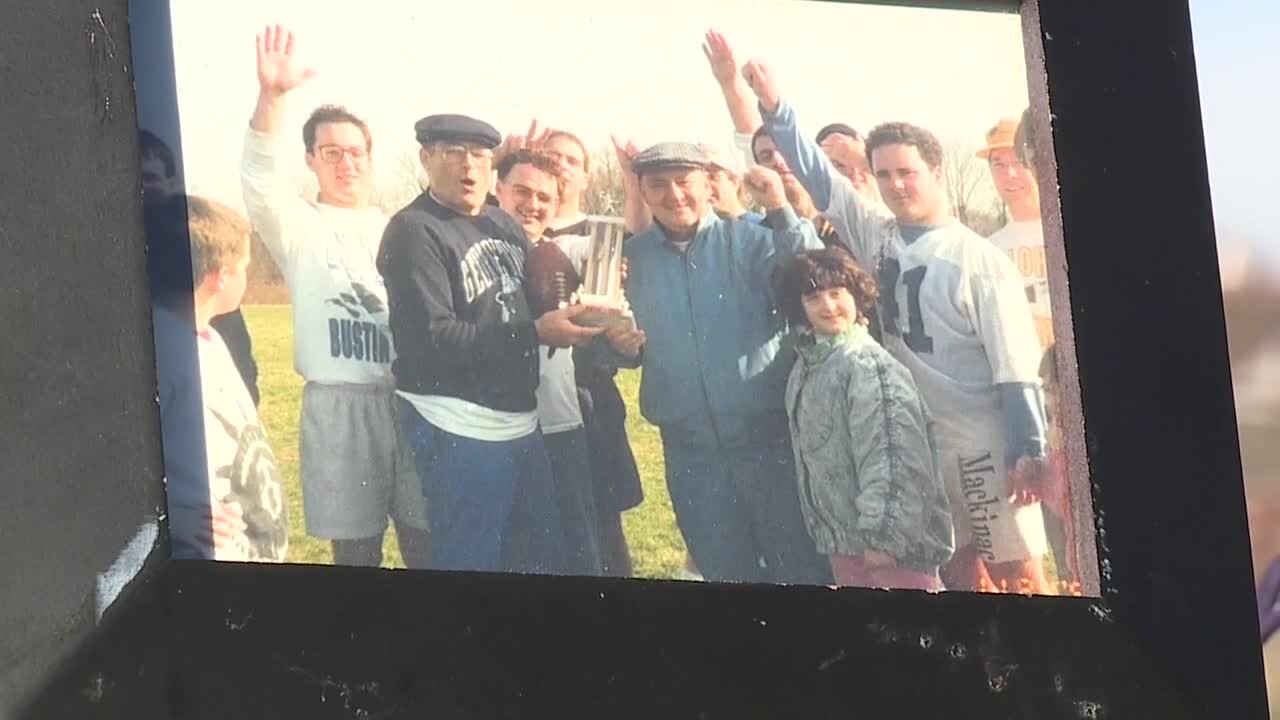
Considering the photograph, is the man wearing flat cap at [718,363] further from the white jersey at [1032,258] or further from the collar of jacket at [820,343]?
the white jersey at [1032,258]

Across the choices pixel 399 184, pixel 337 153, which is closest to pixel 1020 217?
pixel 399 184

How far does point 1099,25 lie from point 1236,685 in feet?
4.00

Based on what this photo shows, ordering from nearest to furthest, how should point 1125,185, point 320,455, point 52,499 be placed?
point 52,499 < point 320,455 < point 1125,185

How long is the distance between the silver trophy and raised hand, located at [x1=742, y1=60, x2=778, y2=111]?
0.36 m

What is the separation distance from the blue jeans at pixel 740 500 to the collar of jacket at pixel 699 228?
0.32 meters

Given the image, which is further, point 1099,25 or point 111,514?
point 1099,25

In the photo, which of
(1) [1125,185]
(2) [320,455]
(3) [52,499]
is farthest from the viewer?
(1) [1125,185]

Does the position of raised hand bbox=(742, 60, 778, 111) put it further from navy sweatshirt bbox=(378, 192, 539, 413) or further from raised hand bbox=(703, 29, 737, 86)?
navy sweatshirt bbox=(378, 192, 539, 413)

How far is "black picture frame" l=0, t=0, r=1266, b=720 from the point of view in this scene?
7.07 ft

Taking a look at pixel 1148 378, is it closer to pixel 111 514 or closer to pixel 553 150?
pixel 553 150

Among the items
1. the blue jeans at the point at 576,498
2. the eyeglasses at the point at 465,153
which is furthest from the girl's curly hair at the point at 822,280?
the eyeglasses at the point at 465,153

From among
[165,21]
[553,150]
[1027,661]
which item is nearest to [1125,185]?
[1027,661]

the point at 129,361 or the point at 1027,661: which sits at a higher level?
the point at 129,361

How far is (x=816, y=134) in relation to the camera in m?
2.51
